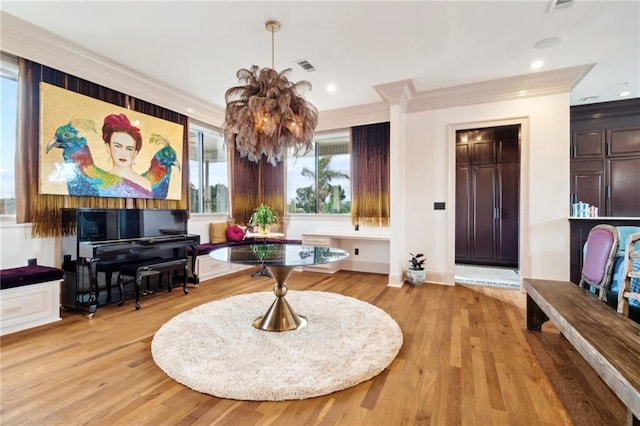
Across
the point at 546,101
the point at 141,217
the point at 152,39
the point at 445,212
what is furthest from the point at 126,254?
the point at 546,101

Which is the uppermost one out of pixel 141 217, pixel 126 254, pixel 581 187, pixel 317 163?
pixel 317 163

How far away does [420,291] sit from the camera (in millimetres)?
4035

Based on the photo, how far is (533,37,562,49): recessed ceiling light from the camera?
119 inches

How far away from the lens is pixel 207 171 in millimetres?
5281

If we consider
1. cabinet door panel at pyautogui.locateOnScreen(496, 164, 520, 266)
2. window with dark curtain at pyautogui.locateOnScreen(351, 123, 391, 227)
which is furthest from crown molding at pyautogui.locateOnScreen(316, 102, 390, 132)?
cabinet door panel at pyautogui.locateOnScreen(496, 164, 520, 266)

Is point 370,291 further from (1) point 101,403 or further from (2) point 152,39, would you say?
(2) point 152,39

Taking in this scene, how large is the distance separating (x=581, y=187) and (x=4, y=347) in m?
7.56

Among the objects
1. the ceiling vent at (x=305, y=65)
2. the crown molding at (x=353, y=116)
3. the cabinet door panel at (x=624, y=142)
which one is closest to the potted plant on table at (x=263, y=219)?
the crown molding at (x=353, y=116)

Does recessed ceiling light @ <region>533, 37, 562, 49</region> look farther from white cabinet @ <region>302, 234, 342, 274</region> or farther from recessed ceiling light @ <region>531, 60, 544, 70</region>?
white cabinet @ <region>302, 234, 342, 274</region>

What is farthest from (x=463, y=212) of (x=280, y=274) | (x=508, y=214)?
(x=280, y=274)

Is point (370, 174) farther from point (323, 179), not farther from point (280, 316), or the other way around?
point (280, 316)

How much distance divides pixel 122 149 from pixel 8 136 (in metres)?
1.03

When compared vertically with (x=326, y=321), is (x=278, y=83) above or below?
above

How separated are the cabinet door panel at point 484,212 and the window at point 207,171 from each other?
4.98 meters
